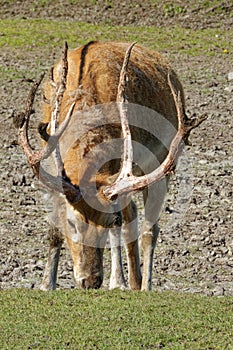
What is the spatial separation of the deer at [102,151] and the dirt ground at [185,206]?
0.54m

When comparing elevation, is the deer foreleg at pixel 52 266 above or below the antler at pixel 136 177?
below

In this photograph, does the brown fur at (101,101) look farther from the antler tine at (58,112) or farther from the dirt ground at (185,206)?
the dirt ground at (185,206)

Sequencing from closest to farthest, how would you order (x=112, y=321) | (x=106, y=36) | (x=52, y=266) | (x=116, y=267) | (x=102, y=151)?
(x=112, y=321)
(x=102, y=151)
(x=52, y=266)
(x=116, y=267)
(x=106, y=36)

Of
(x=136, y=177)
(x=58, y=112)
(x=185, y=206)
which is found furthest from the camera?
(x=185, y=206)

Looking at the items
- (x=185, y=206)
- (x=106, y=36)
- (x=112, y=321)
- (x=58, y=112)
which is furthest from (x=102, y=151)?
(x=106, y=36)

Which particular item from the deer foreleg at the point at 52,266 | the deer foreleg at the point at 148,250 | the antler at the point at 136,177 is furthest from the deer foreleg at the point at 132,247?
the antler at the point at 136,177

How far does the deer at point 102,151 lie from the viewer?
33.7ft

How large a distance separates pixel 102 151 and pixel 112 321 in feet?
7.54

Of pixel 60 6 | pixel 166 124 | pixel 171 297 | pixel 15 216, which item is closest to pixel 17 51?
pixel 60 6

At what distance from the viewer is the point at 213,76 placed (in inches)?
989

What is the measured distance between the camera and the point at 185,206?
1625 centimetres

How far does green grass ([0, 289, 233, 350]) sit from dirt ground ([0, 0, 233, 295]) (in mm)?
1899

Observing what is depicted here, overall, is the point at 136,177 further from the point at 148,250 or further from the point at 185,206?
the point at 185,206

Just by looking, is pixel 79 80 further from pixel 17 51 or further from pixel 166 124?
pixel 17 51
